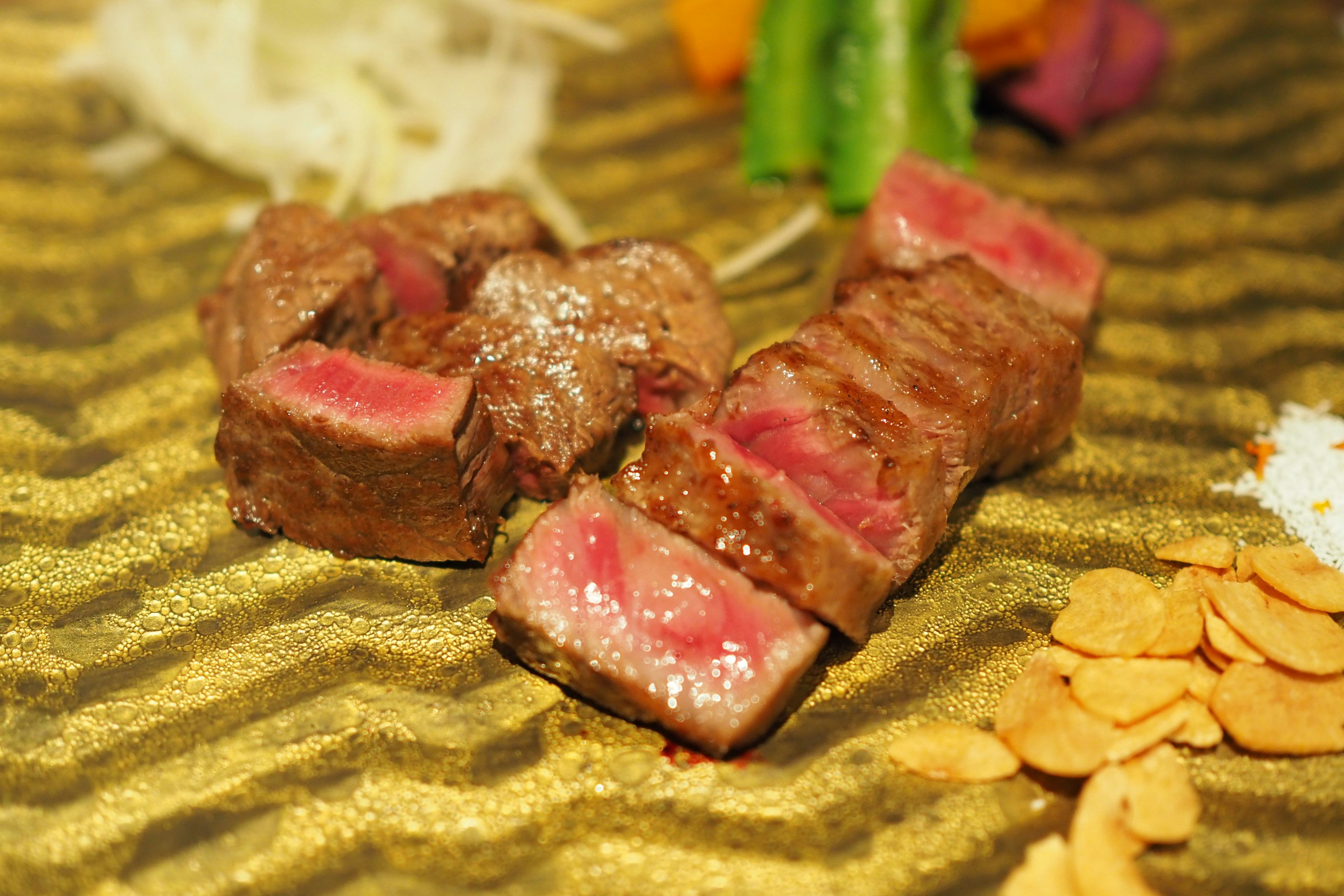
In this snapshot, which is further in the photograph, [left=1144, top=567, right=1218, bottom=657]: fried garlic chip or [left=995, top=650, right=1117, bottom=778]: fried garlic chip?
[left=1144, top=567, right=1218, bottom=657]: fried garlic chip

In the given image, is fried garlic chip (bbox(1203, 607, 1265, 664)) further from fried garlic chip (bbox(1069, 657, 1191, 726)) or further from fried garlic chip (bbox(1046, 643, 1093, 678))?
fried garlic chip (bbox(1046, 643, 1093, 678))

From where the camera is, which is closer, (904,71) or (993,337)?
(993,337)

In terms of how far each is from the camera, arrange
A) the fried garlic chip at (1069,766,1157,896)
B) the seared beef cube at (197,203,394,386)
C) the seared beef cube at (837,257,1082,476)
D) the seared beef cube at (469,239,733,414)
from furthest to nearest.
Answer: the seared beef cube at (469,239,733,414)
the seared beef cube at (197,203,394,386)
the seared beef cube at (837,257,1082,476)
the fried garlic chip at (1069,766,1157,896)

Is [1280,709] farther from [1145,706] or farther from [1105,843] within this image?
[1105,843]

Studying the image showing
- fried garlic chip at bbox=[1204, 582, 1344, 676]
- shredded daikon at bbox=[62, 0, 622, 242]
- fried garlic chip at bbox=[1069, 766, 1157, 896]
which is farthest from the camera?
shredded daikon at bbox=[62, 0, 622, 242]

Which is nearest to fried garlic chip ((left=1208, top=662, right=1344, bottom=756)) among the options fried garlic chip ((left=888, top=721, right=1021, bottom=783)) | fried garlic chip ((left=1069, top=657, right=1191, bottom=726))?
fried garlic chip ((left=1069, top=657, right=1191, bottom=726))

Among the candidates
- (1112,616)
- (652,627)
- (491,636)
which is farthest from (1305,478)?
(491,636)

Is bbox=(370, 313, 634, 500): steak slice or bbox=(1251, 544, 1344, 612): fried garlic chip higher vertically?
bbox=(1251, 544, 1344, 612): fried garlic chip
